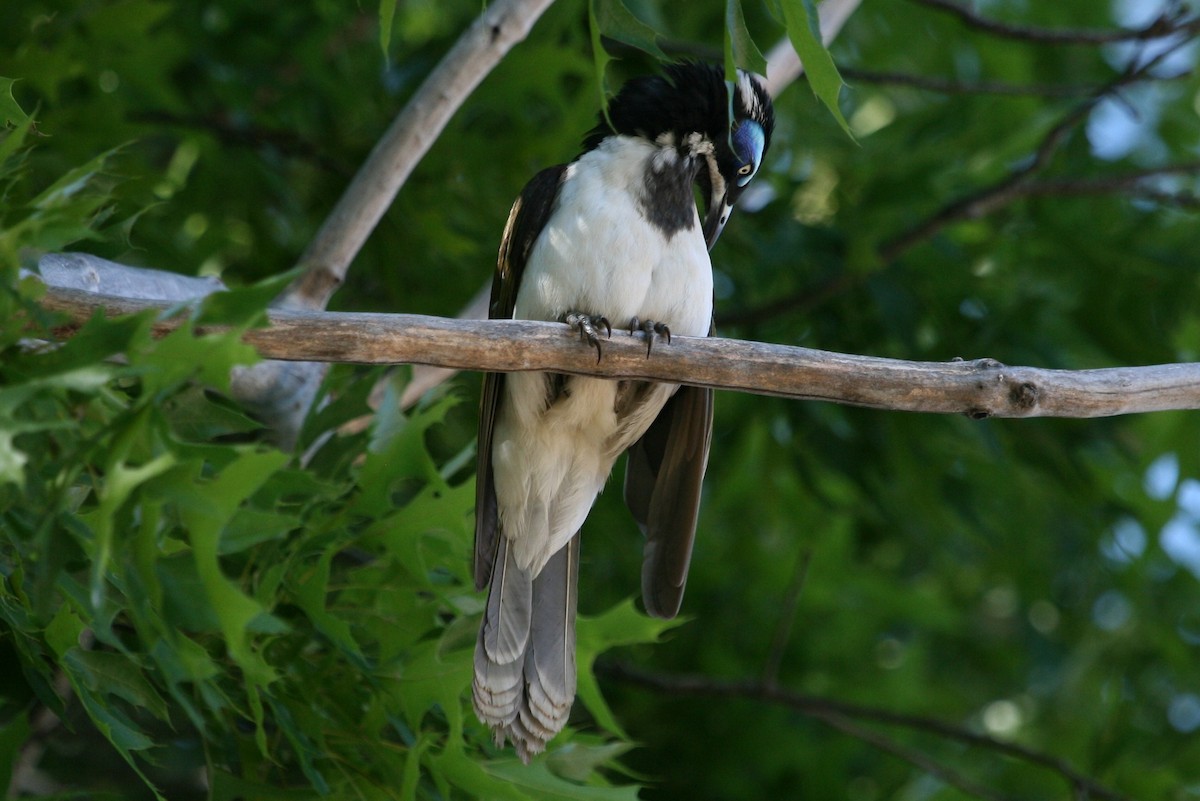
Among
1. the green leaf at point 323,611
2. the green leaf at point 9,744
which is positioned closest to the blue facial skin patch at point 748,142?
the green leaf at point 323,611

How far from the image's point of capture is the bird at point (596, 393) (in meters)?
3.49

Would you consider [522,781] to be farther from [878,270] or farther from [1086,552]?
[1086,552]

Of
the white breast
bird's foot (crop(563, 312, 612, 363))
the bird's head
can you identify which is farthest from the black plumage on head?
bird's foot (crop(563, 312, 612, 363))

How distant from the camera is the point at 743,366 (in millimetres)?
2875

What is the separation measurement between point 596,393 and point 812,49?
148 cm

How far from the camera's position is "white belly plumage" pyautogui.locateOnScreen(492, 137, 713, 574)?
139 inches

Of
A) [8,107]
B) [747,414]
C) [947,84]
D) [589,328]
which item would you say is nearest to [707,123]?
[589,328]

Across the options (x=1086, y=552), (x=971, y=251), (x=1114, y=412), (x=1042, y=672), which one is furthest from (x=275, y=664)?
(x=1042, y=672)

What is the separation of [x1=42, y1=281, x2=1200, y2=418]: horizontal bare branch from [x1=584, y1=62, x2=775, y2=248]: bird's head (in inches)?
39.9

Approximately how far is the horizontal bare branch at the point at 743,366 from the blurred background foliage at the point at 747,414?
1.56 feet

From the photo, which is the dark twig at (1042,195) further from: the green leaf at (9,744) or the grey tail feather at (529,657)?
the green leaf at (9,744)

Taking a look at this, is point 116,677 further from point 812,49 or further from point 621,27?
point 812,49

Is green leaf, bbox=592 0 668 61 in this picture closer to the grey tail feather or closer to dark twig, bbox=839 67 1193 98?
the grey tail feather

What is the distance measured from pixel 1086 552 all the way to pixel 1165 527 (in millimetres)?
396
